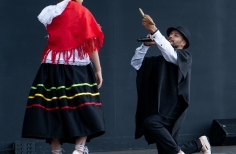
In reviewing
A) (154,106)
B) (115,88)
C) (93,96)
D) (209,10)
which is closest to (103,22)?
(115,88)

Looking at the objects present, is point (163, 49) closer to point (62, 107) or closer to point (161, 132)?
point (161, 132)

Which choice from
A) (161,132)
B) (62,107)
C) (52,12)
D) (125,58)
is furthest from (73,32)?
(125,58)

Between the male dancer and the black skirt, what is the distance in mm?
882

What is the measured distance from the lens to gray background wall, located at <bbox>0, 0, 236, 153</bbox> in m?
7.93

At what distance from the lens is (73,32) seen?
5.64 meters

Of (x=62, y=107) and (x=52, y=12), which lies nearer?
(x=62, y=107)

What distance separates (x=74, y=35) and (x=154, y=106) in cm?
126

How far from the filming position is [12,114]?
26.1 ft

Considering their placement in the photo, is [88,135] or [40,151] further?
[40,151]

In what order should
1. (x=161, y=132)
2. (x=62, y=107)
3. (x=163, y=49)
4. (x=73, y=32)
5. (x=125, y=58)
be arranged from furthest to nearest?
(x=125, y=58)
(x=161, y=132)
(x=163, y=49)
(x=73, y=32)
(x=62, y=107)

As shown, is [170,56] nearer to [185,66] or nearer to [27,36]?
Answer: [185,66]

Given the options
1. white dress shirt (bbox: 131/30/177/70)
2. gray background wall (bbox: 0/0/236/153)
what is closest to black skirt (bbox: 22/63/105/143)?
white dress shirt (bbox: 131/30/177/70)

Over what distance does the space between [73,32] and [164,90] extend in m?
1.24

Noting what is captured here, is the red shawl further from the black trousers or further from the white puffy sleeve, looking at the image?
the black trousers
